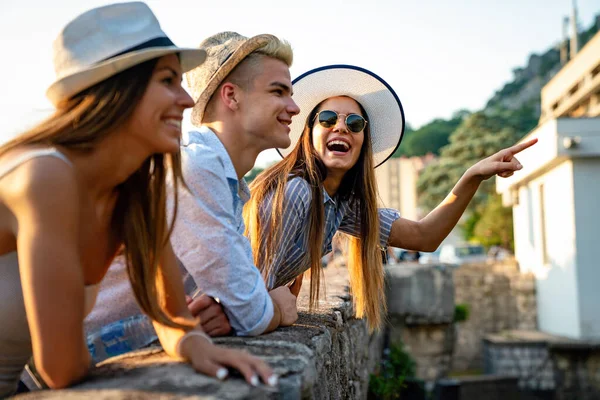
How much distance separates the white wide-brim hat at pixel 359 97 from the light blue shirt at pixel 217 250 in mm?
1468

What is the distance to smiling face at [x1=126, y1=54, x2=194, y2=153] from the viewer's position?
6.00ft

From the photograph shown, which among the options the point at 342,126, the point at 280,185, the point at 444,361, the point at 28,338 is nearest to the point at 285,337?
the point at 28,338

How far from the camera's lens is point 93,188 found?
1.86 m

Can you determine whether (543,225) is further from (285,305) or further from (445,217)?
(285,305)

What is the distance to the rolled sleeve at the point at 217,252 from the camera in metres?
2.26

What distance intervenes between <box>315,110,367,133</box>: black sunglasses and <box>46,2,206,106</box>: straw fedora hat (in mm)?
1850

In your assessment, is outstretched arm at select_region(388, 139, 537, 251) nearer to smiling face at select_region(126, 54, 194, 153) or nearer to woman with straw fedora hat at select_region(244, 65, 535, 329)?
woman with straw fedora hat at select_region(244, 65, 535, 329)

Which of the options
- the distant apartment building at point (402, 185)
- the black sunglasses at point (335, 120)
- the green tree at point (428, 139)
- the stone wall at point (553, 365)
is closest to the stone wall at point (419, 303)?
the stone wall at point (553, 365)

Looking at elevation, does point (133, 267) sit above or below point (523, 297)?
above

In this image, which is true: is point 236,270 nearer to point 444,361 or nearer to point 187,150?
point 187,150

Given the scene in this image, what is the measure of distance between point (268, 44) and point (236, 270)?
3.05 ft

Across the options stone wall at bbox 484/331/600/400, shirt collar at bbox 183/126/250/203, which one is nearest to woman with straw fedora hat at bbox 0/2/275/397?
shirt collar at bbox 183/126/250/203

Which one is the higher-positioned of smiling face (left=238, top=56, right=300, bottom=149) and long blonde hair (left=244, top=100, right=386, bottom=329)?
smiling face (left=238, top=56, right=300, bottom=149)

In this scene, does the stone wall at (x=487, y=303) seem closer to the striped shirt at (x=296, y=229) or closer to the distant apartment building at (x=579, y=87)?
the distant apartment building at (x=579, y=87)
